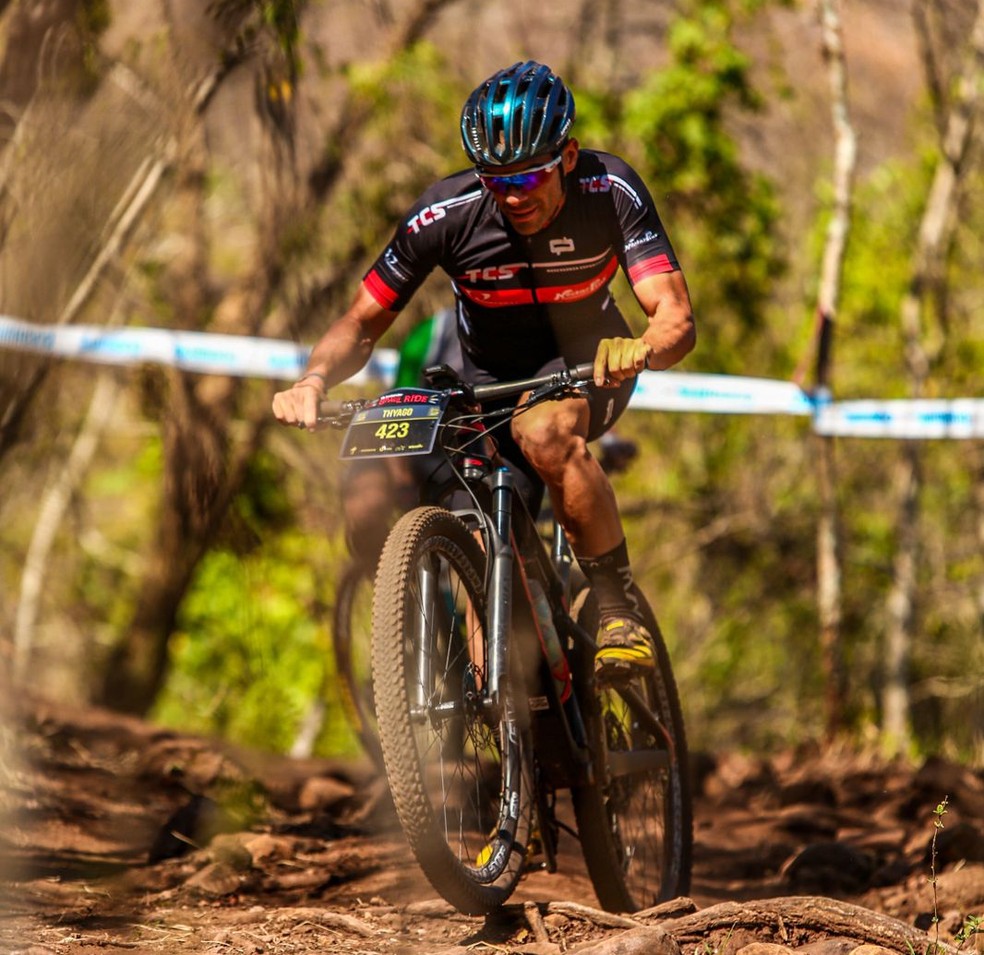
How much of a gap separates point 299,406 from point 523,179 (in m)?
0.88

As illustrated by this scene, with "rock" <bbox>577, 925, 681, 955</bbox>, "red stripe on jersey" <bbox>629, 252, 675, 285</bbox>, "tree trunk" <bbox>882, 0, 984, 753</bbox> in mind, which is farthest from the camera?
"tree trunk" <bbox>882, 0, 984, 753</bbox>

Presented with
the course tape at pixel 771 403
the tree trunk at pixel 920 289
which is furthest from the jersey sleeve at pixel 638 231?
the tree trunk at pixel 920 289

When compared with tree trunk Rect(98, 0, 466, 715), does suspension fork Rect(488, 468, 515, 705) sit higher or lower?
lower

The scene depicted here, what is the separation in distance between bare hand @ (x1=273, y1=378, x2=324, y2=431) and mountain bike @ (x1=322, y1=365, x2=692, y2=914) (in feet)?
0.17

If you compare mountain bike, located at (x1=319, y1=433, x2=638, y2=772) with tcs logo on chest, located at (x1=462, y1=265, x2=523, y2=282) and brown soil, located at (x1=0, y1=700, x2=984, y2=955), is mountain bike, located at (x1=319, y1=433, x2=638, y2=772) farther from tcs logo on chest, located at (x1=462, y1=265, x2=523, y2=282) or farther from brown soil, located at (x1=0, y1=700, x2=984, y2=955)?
tcs logo on chest, located at (x1=462, y1=265, x2=523, y2=282)

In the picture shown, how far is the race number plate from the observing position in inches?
142

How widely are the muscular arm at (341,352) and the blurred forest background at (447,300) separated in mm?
806

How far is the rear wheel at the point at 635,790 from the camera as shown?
443 centimetres

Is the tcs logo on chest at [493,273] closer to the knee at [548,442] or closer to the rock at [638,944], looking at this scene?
the knee at [548,442]

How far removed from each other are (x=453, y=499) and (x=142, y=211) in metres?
2.01

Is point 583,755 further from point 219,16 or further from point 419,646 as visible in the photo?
point 219,16

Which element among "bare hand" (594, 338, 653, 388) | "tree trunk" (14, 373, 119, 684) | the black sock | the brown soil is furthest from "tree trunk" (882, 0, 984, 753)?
"tree trunk" (14, 373, 119, 684)

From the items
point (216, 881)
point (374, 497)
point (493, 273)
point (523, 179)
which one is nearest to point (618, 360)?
point (523, 179)

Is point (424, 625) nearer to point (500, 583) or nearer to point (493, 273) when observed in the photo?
point (500, 583)
